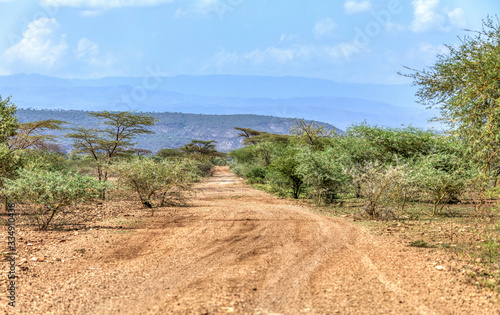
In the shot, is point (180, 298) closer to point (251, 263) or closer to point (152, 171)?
point (251, 263)

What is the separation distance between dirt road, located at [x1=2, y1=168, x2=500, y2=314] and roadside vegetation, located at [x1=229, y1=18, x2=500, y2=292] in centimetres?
88

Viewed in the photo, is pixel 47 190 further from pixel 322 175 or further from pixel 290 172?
pixel 290 172

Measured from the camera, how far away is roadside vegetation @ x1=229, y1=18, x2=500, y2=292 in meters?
6.83

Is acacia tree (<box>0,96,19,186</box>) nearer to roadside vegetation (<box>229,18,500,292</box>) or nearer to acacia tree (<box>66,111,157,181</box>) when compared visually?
acacia tree (<box>66,111,157,181</box>)

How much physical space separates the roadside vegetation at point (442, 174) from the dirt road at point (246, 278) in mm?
880

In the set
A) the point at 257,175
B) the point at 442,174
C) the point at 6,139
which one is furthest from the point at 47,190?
the point at 257,175

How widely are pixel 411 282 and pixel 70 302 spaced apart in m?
4.84

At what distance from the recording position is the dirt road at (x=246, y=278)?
14.7ft

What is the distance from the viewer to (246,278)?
5.50 meters

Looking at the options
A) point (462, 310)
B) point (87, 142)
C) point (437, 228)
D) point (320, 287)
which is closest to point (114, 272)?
point (320, 287)

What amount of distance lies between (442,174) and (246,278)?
1101cm

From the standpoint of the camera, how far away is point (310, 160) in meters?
17.3

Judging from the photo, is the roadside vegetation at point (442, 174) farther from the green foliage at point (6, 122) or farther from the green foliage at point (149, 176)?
the green foliage at point (6, 122)

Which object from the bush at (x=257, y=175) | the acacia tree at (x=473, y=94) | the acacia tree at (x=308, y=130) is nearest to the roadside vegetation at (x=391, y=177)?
the acacia tree at (x=473, y=94)
